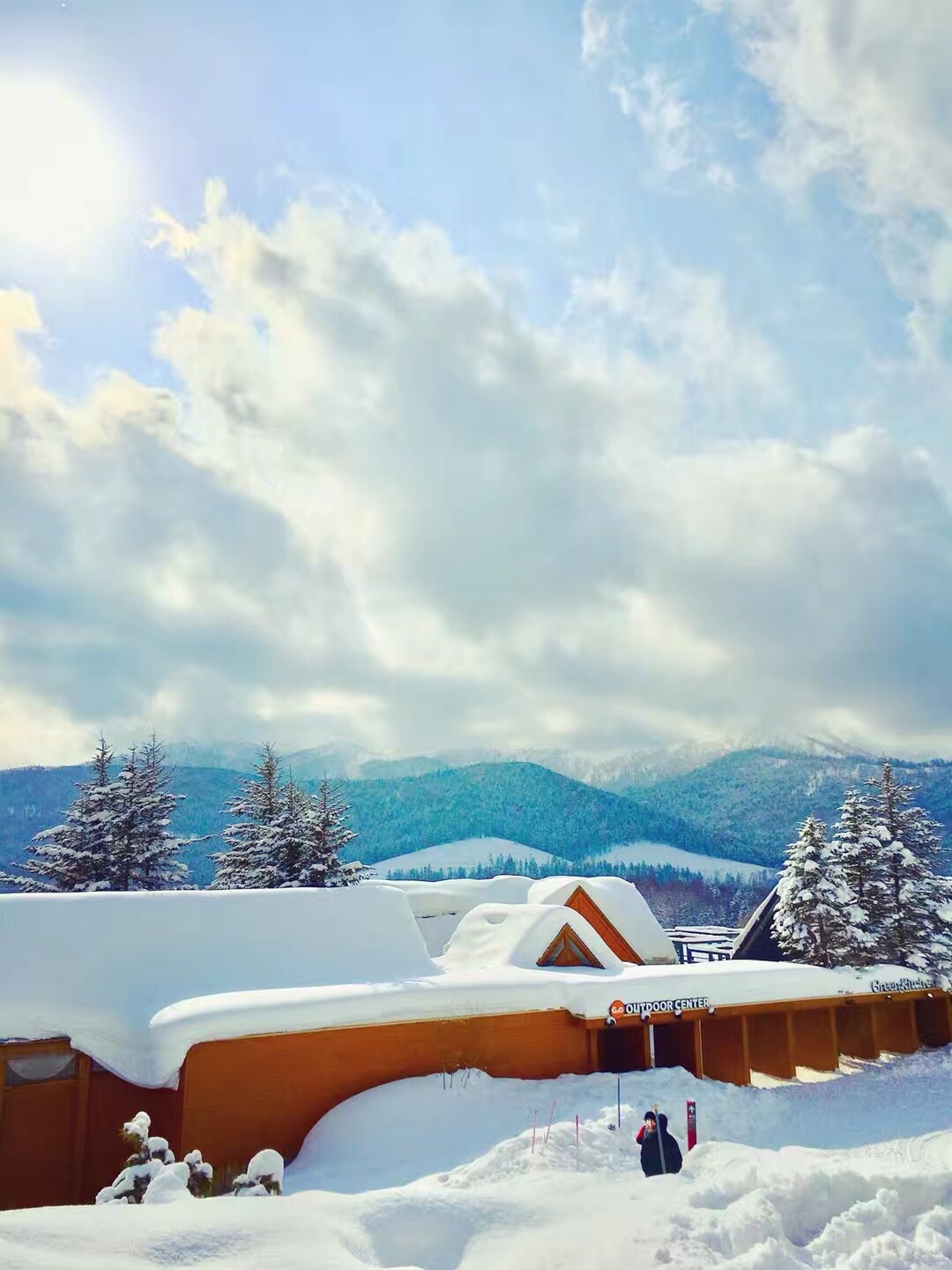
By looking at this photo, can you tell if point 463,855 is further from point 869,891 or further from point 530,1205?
point 530,1205

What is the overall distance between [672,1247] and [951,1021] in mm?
24490

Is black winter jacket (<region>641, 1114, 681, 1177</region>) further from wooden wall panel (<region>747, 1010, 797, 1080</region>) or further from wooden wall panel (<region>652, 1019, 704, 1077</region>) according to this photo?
wooden wall panel (<region>747, 1010, 797, 1080</region>)

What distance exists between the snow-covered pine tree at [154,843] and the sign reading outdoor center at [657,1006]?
1891 cm

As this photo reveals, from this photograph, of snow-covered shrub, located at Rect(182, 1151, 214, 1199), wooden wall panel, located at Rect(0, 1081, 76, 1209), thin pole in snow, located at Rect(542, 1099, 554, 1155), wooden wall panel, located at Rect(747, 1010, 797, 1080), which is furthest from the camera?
wooden wall panel, located at Rect(747, 1010, 797, 1080)

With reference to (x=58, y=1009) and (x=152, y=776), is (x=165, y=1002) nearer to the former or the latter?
(x=58, y=1009)

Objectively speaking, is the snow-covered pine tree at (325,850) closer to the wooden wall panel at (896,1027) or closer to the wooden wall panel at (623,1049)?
the wooden wall panel at (623,1049)

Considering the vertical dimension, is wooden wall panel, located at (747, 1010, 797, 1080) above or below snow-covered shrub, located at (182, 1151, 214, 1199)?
below

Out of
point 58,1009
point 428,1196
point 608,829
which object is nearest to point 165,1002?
point 58,1009

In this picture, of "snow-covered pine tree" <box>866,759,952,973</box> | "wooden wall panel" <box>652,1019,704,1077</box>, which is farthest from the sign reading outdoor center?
"snow-covered pine tree" <box>866,759,952,973</box>

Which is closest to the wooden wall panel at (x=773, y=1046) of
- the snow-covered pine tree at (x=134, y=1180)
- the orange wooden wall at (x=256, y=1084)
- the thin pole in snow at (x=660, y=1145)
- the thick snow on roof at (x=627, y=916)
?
the orange wooden wall at (x=256, y=1084)

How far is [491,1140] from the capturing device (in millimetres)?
15133

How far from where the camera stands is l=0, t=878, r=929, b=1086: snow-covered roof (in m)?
14.7

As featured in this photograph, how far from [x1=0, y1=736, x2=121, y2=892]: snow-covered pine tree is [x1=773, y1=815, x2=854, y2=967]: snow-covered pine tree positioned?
24.6m

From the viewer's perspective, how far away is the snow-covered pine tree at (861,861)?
29.0 metres
